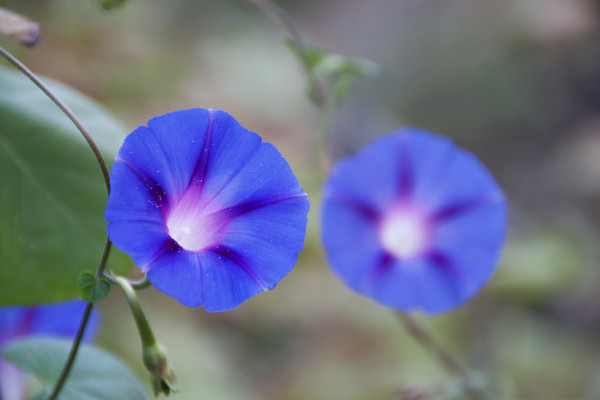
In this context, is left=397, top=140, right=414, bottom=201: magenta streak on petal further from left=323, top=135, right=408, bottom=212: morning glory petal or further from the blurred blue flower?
the blurred blue flower

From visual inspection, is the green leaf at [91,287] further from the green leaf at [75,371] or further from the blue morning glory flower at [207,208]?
the green leaf at [75,371]

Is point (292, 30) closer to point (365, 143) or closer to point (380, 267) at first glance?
point (380, 267)

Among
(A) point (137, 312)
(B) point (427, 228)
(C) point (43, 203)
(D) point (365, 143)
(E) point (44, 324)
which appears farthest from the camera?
(D) point (365, 143)

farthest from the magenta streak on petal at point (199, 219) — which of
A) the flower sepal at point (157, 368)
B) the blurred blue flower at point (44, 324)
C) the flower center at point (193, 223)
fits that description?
the blurred blue flower at point (44, 324)

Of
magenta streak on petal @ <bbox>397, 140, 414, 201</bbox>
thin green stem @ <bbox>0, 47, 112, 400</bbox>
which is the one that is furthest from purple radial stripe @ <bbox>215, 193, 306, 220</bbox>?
magenta streak on petal @ <bbox>397, 140, 414, 201</bbox>

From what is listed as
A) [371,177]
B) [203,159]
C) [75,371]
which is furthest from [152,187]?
[371,177]

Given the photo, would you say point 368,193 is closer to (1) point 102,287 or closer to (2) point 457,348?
(1) point 102,287
